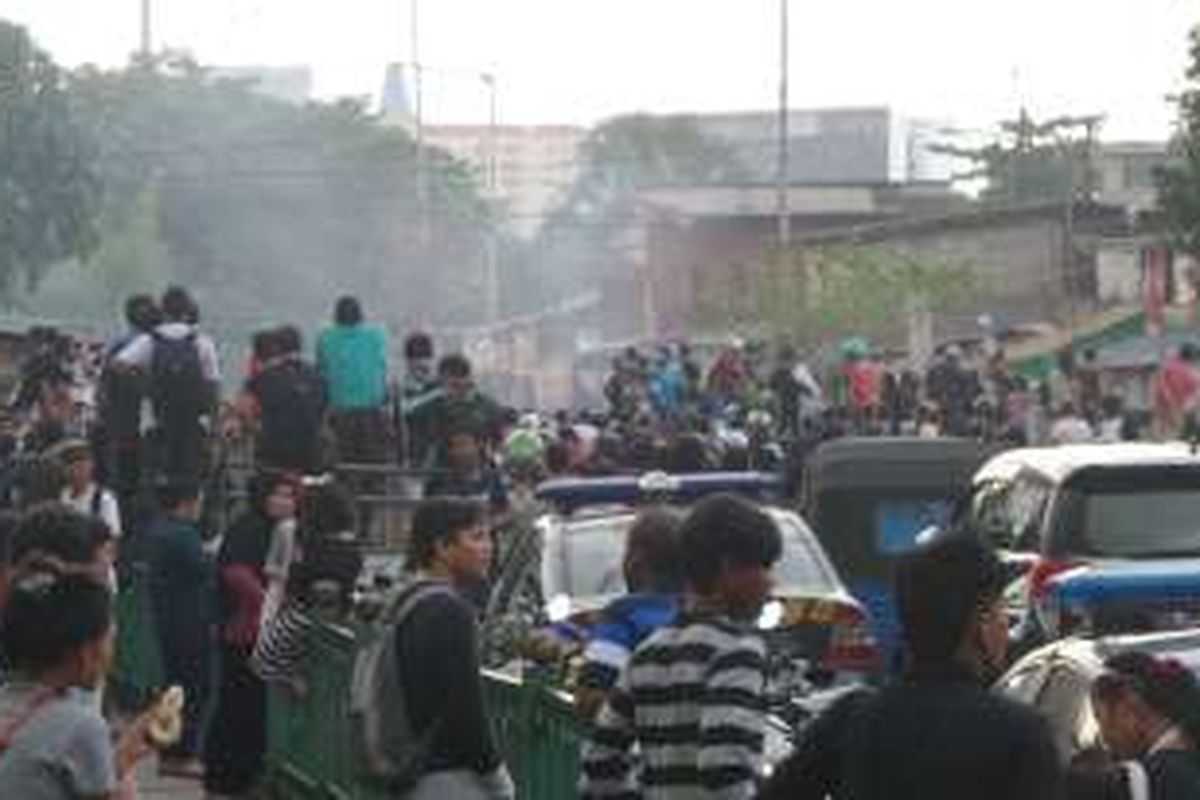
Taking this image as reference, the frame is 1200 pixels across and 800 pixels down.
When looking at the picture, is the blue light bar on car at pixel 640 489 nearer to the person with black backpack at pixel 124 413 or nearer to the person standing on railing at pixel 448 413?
the person standing on railing at pixel 448 413

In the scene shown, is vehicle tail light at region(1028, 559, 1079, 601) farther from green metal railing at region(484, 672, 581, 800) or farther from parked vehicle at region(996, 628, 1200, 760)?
green metal railing at region(484, 672, 581, 800)

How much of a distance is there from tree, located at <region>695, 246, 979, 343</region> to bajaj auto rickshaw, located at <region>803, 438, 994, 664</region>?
4378cm

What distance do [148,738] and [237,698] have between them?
7531 millimetres

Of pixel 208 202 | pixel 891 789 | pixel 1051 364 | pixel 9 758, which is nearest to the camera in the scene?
pixel 891 789

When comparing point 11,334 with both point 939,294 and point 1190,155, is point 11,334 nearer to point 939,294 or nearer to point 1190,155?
point 1190,155

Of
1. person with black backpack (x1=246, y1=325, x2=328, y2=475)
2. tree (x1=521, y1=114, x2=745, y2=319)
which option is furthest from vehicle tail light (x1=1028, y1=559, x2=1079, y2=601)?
tree (x1=521, y1=114, x2=745, y2=319)

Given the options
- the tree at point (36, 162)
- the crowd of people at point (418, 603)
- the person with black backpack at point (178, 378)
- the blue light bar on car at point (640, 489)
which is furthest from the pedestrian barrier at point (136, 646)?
the tree at point (36, 162)

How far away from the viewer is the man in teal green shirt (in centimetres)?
2075

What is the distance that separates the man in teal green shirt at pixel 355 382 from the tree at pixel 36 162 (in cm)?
4901

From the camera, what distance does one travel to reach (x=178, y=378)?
18250mm

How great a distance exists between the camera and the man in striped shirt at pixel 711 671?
707 cm

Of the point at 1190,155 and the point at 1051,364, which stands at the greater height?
the point at 1190,155

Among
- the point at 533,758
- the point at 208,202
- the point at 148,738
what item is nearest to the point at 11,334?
the point at 533,758

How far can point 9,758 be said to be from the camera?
6.15m
